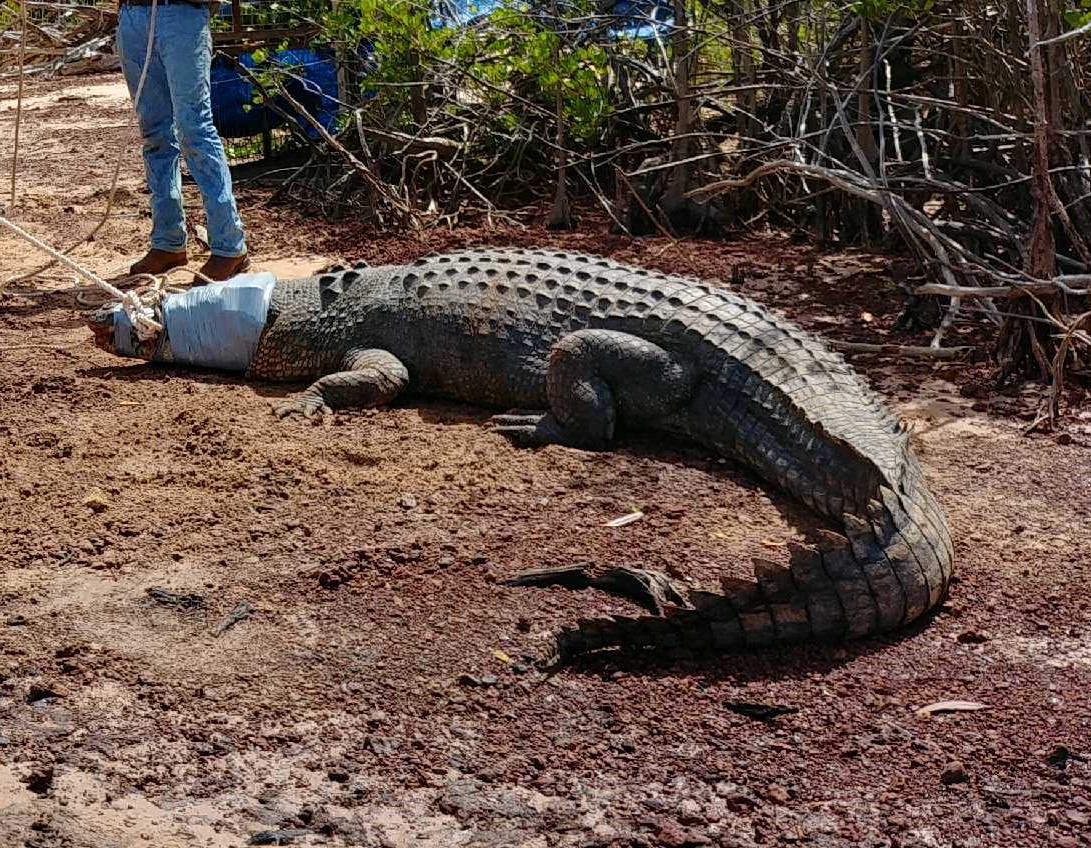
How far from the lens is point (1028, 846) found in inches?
98.8

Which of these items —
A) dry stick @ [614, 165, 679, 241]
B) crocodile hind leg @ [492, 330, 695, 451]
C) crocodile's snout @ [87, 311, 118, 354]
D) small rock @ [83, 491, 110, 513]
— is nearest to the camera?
small rock @ [83, 491, 110, 513]

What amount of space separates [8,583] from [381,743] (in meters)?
1.41

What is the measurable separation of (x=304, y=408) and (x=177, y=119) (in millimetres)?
2279

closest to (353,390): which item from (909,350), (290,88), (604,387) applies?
(604,387)

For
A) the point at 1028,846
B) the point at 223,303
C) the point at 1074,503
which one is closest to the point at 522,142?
the point at 223,303

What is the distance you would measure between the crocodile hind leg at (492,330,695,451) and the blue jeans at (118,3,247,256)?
2659mm

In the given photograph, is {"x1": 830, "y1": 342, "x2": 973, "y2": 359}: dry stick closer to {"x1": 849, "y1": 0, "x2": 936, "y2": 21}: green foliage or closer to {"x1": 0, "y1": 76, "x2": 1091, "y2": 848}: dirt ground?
{"x1": 0, "y1": 76, "x2": 1091, "y2": 848}: dirt ground

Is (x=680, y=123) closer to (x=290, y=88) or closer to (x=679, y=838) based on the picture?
(x=290, y=88)

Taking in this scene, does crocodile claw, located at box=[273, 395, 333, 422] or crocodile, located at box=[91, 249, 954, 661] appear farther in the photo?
crocodile claw, located at box=[273, 395, 333, 422]

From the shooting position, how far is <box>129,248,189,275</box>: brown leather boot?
22.8ft

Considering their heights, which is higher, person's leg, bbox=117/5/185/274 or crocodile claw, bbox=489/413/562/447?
person's leg, bbox=117/5/185/274

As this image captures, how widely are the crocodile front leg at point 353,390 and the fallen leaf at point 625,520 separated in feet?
4.87

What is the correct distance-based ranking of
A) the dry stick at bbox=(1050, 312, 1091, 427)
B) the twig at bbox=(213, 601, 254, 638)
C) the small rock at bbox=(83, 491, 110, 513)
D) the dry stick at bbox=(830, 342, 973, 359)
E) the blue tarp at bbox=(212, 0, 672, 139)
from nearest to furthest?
the twig at bbox=(213, 601, 254, 638) < the small rock at bbox=(83, 491, 110, 513) < the dry stick at bbox=(1050, 312, 1091, 427) < the dry stick at bbox=(830, 342, 973, 359) < the blue tarp at bbox=(212, 0, 672, 139)

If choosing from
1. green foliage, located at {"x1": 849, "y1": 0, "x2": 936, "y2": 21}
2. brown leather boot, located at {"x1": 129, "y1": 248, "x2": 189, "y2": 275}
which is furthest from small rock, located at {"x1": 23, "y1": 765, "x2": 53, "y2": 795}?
green foliage, located at {"x1": 849, "y1": 0, "x2": 936, "y2": 21}
